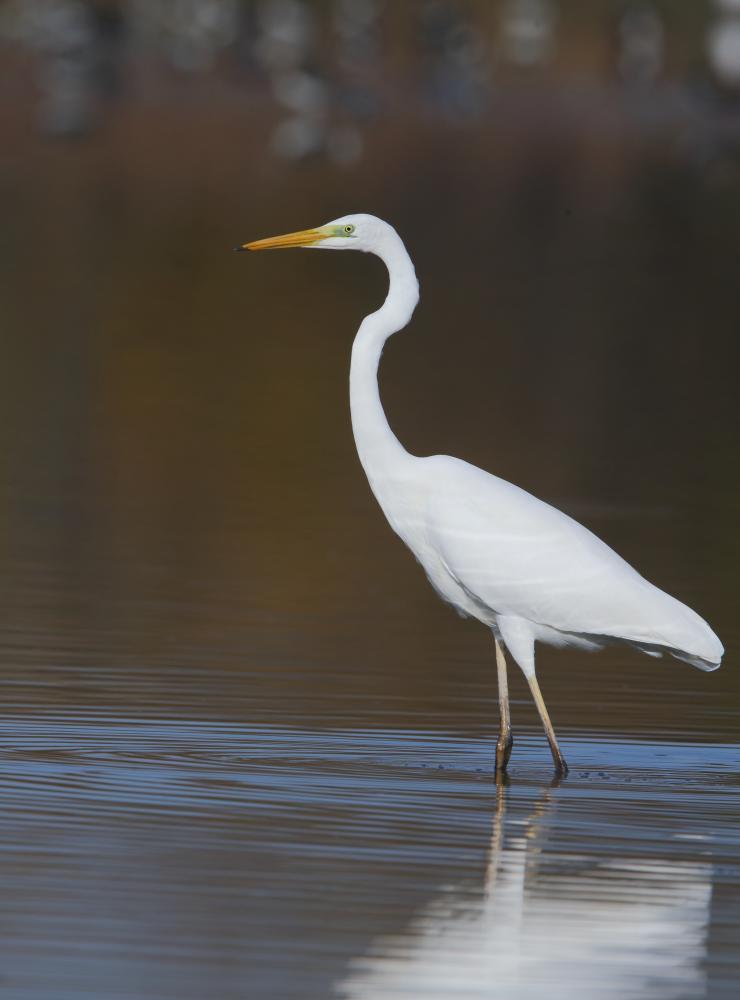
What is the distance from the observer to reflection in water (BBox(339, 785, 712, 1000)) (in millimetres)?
5430

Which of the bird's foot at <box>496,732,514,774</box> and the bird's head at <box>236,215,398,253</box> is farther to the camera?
the bird's head at <box>236,215,398,253</box>

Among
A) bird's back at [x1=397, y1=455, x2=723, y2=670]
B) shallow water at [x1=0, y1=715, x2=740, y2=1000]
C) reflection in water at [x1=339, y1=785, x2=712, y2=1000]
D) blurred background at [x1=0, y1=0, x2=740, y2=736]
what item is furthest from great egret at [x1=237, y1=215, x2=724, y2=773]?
reflection in water at [x1=339, y1=785, x2=712, y2=1000]

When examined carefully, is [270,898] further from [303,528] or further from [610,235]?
[610,235]

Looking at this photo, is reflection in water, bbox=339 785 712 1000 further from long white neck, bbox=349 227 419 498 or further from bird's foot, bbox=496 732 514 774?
long white neck, bbox=349 227 419 498

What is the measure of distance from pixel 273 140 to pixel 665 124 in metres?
11.0

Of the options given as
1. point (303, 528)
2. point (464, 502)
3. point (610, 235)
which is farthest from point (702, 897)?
point (610, 235)

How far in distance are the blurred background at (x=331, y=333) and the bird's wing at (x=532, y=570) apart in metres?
0.69

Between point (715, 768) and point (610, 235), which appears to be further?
point (610, 235)

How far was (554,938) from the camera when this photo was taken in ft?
19.2

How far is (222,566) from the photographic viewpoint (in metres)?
11.6

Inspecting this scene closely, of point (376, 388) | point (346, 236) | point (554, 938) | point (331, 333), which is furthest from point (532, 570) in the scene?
point (331, 333)

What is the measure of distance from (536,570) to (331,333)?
48.8ft

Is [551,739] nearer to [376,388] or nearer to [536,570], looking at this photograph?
[536,570]

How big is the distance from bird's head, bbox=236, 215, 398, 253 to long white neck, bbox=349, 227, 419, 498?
35 millimetres
